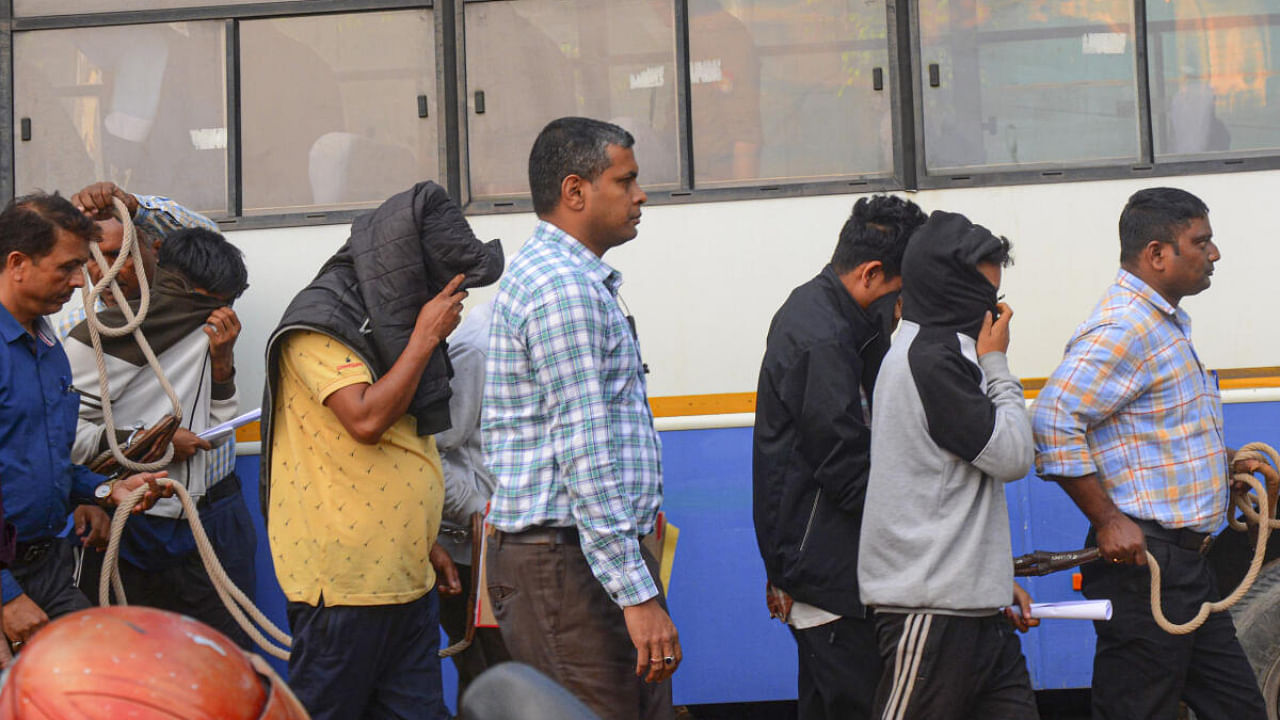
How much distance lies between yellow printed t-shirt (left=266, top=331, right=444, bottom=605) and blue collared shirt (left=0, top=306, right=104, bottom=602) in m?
0.65

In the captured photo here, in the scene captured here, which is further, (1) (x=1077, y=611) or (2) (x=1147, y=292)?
(2) (x=1147, y=292)

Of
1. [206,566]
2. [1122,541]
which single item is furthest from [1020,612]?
[206,566]

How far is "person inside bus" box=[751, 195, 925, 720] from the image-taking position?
3.29 metres

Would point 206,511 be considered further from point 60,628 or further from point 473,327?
point 60,628

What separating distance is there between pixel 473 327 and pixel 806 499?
114 cm

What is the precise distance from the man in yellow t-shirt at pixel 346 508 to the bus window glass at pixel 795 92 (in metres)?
1.56

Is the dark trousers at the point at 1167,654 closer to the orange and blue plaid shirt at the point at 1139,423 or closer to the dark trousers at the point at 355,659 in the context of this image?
the orange and blue plaid shirt at the point at 1139,423

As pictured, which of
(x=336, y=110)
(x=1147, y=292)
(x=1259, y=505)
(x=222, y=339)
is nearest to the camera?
(x=1147, y=292)

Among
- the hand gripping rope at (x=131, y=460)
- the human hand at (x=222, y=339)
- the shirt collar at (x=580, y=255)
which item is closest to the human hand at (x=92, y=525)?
the hand gripping rope at (x=131, y=460)

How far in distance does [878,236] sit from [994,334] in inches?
21.0

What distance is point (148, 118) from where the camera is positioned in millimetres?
4566

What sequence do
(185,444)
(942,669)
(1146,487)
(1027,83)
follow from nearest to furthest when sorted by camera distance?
(942,669) → (1146,487) → (185,444) → (1027,83)

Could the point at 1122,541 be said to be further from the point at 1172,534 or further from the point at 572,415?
the point at 572,415

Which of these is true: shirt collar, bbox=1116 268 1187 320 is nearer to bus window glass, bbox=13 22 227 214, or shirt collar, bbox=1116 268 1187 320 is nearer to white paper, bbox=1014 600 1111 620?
white paper, bbox=1014 600 1111 620
